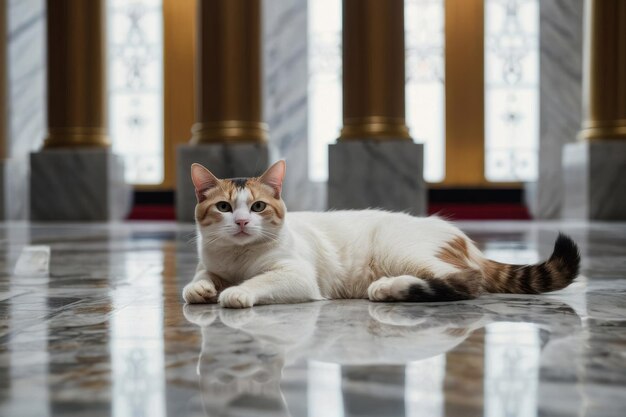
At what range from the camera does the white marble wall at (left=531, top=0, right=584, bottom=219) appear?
1206 centimetres

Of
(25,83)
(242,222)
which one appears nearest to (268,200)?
(242,222)

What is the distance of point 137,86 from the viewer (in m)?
13.6

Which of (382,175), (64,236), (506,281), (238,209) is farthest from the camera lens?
(382,175)

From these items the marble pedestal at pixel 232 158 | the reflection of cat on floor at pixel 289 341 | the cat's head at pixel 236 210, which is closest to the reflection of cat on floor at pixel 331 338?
the reflection of cat on floor at pixel 289 341

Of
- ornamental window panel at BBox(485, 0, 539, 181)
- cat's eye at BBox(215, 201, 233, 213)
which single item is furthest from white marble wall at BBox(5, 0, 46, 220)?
cat's eye at BBox(215, 201, 233, 213)

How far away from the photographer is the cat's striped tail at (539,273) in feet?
8.66

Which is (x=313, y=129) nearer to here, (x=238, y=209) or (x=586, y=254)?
(x=586, y=254)

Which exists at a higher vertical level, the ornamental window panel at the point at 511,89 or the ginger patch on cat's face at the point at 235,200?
the ornamental window panel at the point at 511,89

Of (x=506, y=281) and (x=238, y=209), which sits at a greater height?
(x=238, y=209)

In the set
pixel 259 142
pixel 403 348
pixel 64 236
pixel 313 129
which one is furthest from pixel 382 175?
pixel 403 348

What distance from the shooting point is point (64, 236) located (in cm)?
712

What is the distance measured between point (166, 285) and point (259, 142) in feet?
19.2

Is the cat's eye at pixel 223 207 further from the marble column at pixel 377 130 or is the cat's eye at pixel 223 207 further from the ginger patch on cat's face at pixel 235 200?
the marble column at pixel 377 130

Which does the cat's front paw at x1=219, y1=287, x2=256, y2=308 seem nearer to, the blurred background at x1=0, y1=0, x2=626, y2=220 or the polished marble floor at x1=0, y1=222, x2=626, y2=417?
the polished marble floor at x1=0, y1=222, x2=626, y2=417
